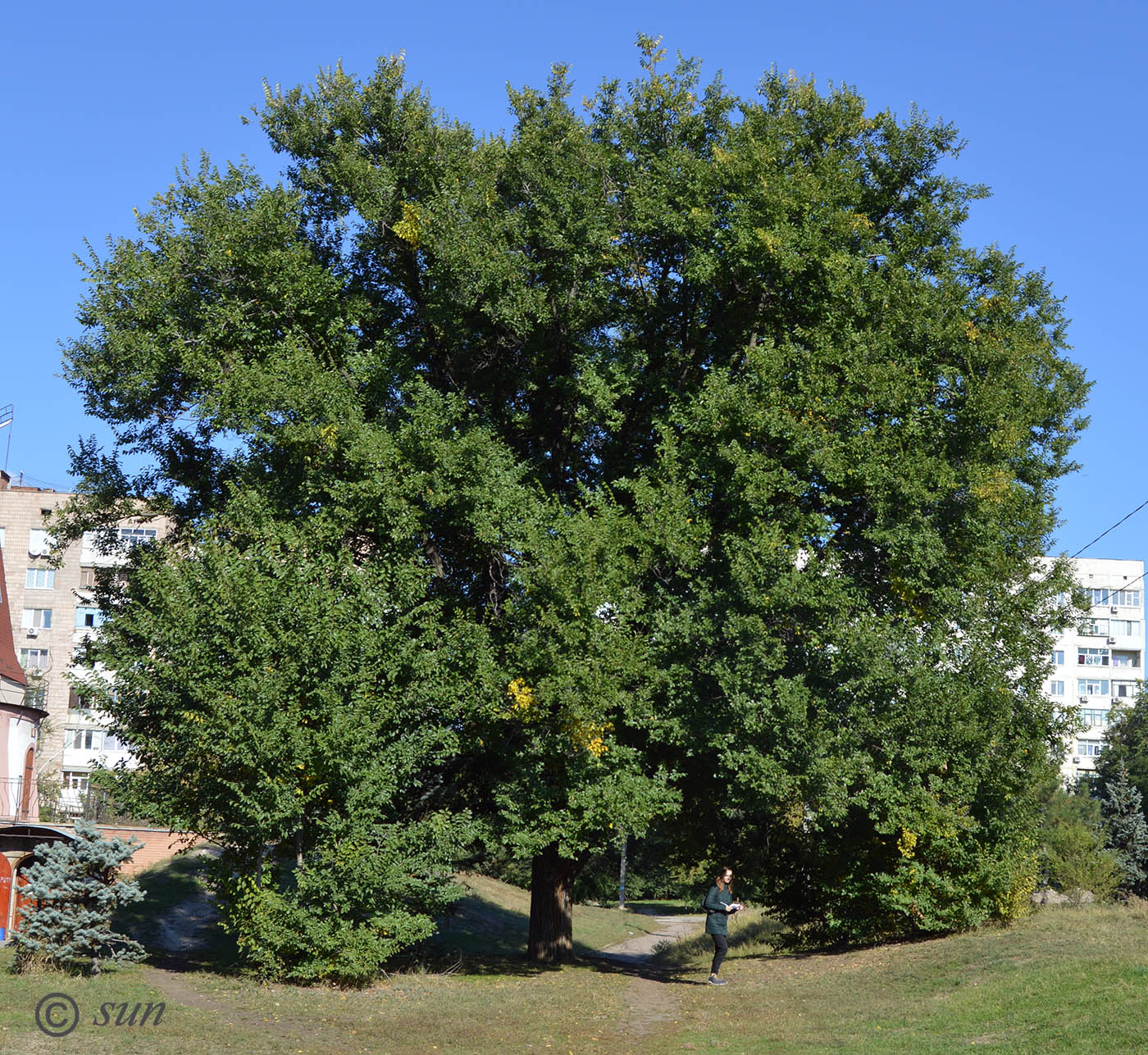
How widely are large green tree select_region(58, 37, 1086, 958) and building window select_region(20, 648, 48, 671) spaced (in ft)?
139

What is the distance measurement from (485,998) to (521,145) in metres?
15.5

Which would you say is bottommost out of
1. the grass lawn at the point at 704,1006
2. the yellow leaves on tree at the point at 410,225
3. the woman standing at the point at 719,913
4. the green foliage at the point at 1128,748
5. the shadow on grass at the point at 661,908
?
the shadow on grass at the point at 661,908

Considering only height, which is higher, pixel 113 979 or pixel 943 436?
pixel 943 436

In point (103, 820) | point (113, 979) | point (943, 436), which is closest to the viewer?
point (113, 979)

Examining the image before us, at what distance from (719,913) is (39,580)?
174 ft

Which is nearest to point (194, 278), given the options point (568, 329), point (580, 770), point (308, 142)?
point (308, 142)

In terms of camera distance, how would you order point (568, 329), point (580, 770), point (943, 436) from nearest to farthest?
point (580, 770), point (943, 436), point (568, 329)

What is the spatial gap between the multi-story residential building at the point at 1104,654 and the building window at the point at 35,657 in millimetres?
64597

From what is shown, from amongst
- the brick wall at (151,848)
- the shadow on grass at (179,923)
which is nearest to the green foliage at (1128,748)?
the brick wall at (151,848)

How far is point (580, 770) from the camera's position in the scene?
18.4 meters

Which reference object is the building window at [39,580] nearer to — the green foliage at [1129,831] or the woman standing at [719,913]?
the woman standing at [719,913]

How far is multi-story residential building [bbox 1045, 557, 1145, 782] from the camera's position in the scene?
79438 millimetres

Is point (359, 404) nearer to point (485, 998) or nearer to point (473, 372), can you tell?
point (473, 372)

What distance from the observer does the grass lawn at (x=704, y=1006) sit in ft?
40.6
